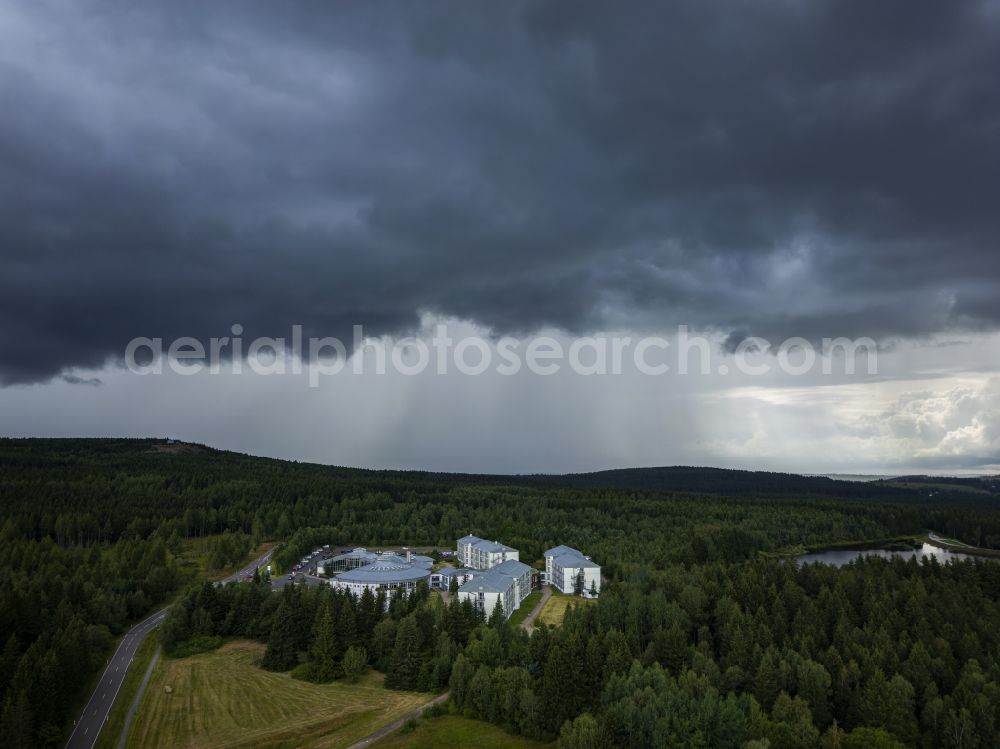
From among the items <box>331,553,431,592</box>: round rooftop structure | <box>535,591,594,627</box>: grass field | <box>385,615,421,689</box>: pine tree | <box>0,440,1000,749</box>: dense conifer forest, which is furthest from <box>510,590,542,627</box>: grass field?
<box>385,615,421,689</box>: pine tree

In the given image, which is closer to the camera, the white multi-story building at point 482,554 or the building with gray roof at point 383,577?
the building with gray roof at point 383,577

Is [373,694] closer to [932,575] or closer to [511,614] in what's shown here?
[511,614]

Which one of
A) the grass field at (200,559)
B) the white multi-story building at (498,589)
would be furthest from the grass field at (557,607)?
the grass field at (200,559)

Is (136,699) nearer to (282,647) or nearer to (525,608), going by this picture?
(282,647)

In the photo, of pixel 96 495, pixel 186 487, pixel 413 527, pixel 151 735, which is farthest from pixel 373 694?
pixel 186 487

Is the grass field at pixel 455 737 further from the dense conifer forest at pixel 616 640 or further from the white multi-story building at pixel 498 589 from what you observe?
the white multi-story building at pixel 498 589

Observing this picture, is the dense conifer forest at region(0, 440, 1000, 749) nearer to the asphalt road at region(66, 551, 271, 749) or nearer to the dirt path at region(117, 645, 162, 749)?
the asphalt road at region(66, 551, 271, 749)

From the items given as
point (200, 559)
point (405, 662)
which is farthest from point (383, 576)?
point (200, 559)
